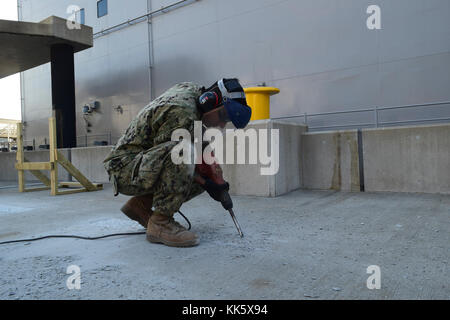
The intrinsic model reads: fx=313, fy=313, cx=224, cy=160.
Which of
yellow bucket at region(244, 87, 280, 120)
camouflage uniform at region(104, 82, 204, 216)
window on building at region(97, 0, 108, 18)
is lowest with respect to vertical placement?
camouflage uniform at region(104, 82, 204, 216)

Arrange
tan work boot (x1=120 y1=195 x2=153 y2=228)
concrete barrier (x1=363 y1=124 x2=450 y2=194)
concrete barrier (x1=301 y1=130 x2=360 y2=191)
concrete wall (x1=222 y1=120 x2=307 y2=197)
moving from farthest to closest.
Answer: concrete barrier (x1=301 y1=130 x2=360 y2=191) → concrete wall (x1=222 y1=120 x2=307 y2=197) → concrete barrier (x1=363 y1=124 x2=450 y2=194) → tan work boot (x1=120 y1=195 x2=153 y2=228)

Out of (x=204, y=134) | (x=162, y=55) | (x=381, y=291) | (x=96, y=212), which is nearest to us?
(x=381, y=291)

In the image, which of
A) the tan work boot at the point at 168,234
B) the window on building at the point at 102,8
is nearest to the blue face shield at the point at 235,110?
the tan work boot at the point at 168,234

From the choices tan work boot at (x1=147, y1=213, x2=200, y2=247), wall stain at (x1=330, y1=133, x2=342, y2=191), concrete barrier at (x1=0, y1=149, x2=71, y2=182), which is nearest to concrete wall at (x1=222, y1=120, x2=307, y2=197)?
wall stain at (x1=330, y1=133, x2=342, y2=191)

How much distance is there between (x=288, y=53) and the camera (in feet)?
22.8

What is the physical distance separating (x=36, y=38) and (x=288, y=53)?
7.98 m

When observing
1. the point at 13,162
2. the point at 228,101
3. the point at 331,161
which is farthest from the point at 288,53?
the point at 13,162

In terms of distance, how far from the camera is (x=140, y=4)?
32.3ft

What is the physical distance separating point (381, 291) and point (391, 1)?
5.94 meters

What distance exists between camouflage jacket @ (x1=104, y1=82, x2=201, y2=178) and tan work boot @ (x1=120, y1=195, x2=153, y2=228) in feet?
1.12

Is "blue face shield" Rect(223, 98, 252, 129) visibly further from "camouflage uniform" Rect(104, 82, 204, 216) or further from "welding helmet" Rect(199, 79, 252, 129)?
"camouflage uniform" Rect(104, 82, 204, 216)

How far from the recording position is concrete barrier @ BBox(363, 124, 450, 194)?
437 cm
